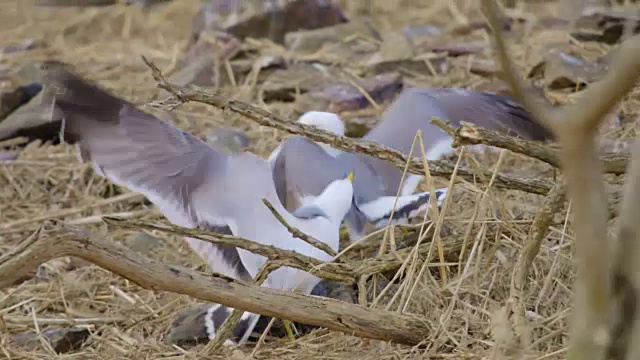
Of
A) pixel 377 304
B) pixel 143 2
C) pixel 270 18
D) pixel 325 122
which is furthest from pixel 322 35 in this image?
pixel 377 304

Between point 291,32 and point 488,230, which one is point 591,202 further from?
point 291,32

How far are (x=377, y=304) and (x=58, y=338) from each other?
689mm

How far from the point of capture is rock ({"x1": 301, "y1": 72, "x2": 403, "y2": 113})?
3.31m

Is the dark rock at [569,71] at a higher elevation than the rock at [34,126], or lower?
higher

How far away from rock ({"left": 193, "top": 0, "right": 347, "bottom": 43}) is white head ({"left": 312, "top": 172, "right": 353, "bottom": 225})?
7.55 ft

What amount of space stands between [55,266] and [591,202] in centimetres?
175

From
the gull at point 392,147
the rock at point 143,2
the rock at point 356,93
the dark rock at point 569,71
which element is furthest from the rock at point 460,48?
the rock at point 143,2

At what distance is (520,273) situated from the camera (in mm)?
1563

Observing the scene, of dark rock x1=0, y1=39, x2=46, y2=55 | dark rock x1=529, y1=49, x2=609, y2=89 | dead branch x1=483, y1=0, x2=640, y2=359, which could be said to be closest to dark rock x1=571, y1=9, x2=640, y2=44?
dark rock x1=529, y1=49, x2=609, y2=89

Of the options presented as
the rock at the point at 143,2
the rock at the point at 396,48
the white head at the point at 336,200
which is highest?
the rock at the point at 396,48

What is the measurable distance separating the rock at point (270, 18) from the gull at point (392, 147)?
1.88 metres

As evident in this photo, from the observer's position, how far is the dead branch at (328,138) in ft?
5.64

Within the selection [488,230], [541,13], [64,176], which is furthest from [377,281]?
[541,13]

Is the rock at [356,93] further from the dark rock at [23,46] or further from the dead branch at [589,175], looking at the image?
the dead branch at [589,175]
